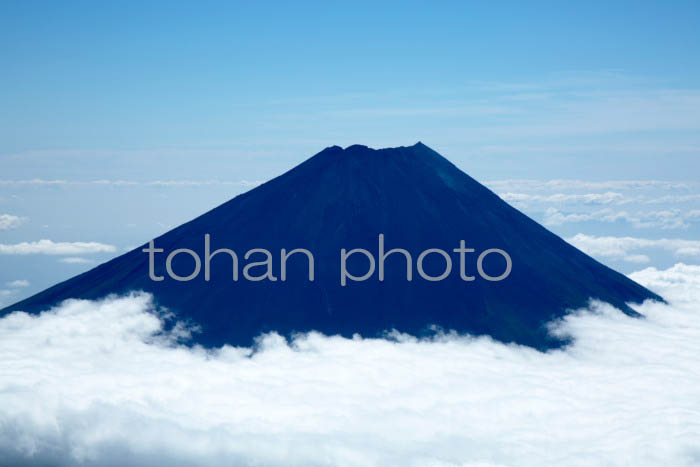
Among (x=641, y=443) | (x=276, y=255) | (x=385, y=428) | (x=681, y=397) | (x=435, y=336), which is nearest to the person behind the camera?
(x=641, y=443)

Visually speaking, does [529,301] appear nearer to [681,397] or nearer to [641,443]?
[681,397]

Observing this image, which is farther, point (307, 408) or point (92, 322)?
point (92, 322)

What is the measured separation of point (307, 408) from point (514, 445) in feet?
125

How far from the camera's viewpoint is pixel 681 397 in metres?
160

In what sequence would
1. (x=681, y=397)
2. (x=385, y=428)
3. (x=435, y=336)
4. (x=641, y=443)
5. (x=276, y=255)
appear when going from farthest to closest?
(x=276, y=255)
(x=435, y=336)
(x=681, y=397)
(x=385, y=428)
(x=641, y=443)

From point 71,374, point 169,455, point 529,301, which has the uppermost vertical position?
point 529,301

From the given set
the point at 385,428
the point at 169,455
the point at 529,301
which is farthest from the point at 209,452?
the point at 529,301

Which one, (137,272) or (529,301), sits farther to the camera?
(137,272)

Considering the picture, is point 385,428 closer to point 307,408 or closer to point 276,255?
point 307,408

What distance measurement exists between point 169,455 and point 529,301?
8373 centimetres

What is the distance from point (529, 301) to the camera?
610 feet

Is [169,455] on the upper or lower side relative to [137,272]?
lower

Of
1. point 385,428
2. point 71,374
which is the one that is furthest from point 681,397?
point 71,374

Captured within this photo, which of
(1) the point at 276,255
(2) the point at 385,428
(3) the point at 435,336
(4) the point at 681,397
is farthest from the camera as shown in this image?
(1) the point at 276,255
